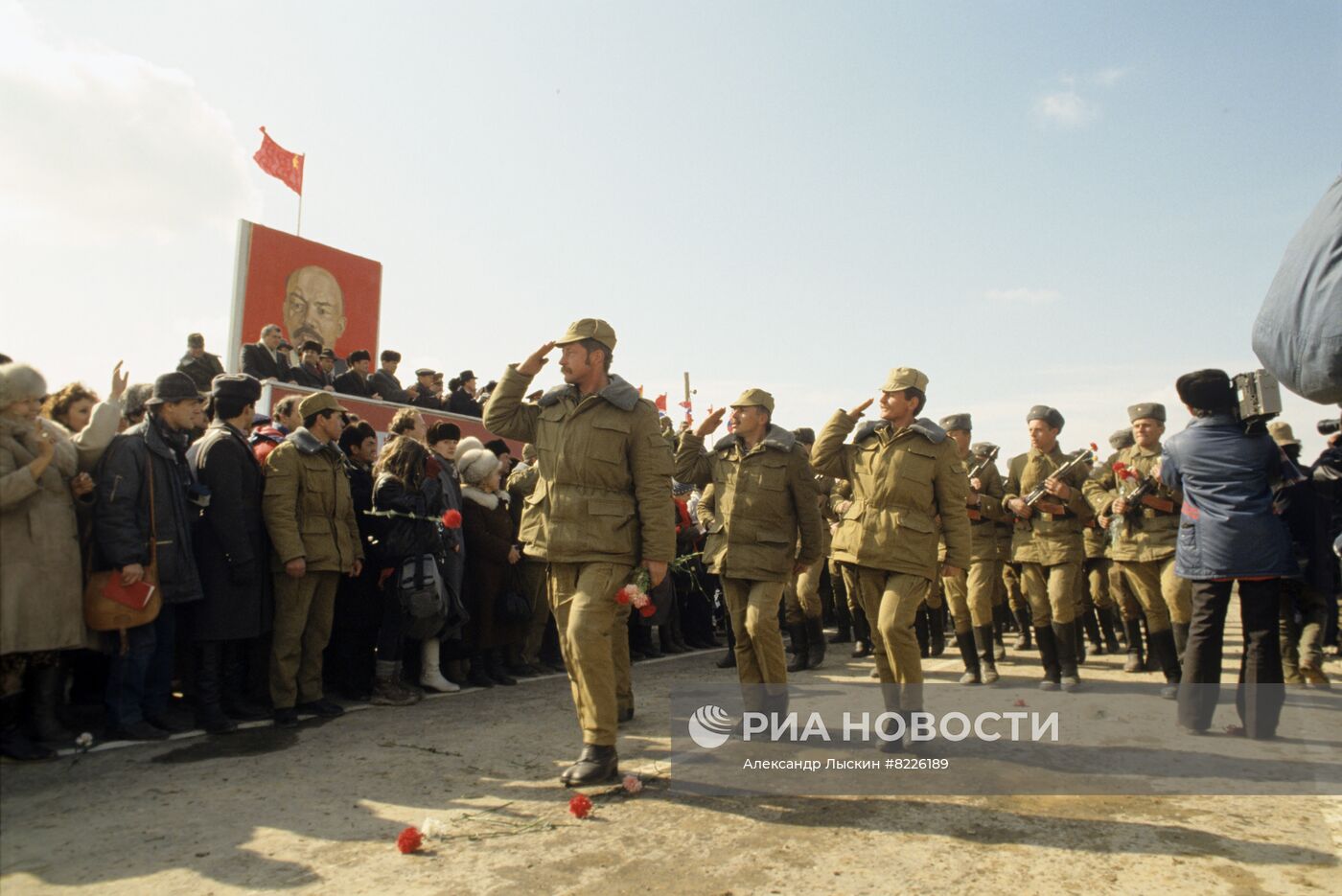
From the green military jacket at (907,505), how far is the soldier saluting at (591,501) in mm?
1523

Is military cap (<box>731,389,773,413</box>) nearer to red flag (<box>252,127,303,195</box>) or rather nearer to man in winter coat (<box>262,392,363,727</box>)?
man in winter coat (<box>262,392,363,727</box>)

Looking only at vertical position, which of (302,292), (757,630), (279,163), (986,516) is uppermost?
(279,163)

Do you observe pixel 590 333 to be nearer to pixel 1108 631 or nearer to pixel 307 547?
pixel 307 547

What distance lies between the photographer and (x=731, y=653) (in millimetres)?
9508

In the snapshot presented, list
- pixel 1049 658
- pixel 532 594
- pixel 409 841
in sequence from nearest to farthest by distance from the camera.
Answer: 1. pixel 409 841
2. pixel 1049 658
3. pixel 532 594

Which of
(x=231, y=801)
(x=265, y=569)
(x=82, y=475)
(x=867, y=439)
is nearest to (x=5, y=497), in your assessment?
(x=82, y=475)

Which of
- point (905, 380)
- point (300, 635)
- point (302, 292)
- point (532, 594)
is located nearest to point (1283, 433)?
point (905, 380)

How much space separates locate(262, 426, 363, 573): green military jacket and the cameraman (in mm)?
5857

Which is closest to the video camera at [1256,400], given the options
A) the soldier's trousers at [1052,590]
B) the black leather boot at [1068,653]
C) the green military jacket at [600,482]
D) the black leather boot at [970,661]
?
the soldier's trousers at [1052,590]

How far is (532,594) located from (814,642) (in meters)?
3.09

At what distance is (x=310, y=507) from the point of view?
643cm

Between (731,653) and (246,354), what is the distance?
22.9ft

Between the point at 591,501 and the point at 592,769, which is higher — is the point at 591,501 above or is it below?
above

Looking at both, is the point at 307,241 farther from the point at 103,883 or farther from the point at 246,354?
the point at 103,883
